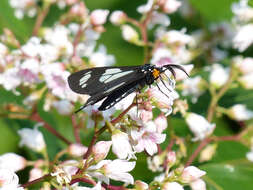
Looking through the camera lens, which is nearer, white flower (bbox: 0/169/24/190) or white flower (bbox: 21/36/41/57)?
white flower (bbox: 0/169/24/190)

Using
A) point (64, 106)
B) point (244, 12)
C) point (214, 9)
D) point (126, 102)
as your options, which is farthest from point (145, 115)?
point (214, 9)

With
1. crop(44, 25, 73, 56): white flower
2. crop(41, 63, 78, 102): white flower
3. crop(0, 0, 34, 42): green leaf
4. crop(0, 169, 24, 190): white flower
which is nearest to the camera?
crop(0, 169, 24, 190): white flower

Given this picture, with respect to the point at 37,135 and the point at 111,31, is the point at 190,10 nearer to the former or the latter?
the point at 111,31

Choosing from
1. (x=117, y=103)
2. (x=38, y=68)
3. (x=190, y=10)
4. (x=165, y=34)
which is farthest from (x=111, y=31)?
(x=117, y=103)

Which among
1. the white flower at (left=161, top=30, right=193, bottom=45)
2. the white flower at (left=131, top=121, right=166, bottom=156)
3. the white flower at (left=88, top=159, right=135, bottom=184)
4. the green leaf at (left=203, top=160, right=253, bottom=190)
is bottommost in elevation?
the white flower at (left=88, top=159, right=135, bottom=184)

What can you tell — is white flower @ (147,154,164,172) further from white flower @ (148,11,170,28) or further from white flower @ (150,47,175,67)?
white flower @ (148,11,170,28)

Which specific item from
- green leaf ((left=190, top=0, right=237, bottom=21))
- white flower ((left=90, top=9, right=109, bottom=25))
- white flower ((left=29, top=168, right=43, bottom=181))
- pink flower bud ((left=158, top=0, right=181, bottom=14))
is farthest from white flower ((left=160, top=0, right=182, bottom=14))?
white flower ((left=29, top=168, right=43, bottom=181))

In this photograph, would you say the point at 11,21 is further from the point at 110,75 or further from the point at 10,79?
the point at 110,75
